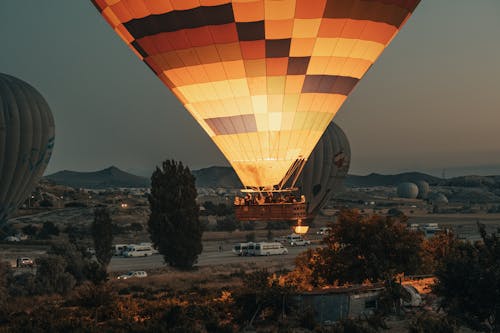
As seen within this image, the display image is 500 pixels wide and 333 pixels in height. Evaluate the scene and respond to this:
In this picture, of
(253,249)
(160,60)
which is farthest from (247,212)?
(253,249)

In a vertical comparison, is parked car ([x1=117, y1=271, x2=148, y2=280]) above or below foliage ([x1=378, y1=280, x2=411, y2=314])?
below

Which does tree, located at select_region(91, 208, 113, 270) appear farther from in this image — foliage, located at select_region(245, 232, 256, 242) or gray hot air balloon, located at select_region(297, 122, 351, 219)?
foliage, located at select_region(245, 232, 256, 242)

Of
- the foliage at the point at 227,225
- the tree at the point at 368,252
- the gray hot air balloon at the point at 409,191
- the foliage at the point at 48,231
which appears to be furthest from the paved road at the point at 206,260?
the gray hot air balloon at the point at 409,191

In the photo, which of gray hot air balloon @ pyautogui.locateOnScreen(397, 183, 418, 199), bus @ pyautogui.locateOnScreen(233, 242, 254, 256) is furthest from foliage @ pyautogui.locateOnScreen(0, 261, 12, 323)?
gray hot air balloon @ pyautogui.locateOnScreen(397, 183, 418, 199)

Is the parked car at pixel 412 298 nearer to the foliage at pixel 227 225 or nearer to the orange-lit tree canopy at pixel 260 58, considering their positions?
the orange-lit tree canopy at pixel 260 58

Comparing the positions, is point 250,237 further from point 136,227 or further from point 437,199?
point 437,199

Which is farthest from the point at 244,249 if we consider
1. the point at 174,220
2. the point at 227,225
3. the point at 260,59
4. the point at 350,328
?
the point at 350,328

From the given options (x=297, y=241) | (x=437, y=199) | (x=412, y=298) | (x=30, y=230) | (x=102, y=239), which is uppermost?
(x=437, y=199)

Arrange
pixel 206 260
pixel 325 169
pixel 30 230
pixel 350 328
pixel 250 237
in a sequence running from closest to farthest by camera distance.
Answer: pixel 350 328 → pixel 325 169 → pixel 206 260 → pixel 250 237 → pixel 30 230
